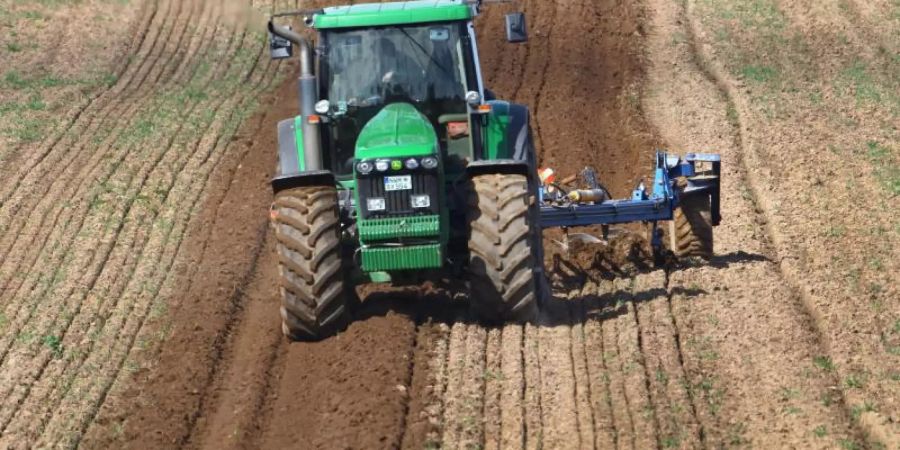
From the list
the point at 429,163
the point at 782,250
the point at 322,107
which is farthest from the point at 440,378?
the point at 782,250

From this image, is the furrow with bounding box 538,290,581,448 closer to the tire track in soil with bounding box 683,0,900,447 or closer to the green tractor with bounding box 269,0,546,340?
the green tractor with bounding box 269,0,546,340

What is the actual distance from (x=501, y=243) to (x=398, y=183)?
90cm

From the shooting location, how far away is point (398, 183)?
10570 millimetres

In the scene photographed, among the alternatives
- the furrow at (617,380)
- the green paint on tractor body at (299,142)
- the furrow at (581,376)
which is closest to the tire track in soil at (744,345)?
the furrow at (617,380)

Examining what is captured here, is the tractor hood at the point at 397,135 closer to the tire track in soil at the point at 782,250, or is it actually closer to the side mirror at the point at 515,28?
the side mirror at the point at 515,28

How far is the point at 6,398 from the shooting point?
10594 mm

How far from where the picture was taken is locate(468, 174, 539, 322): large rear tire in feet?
35.0

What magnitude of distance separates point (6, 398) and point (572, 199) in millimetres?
5426

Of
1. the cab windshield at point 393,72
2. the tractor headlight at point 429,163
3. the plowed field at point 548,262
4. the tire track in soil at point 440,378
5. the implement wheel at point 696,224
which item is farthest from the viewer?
the implement wheel at point 696,224

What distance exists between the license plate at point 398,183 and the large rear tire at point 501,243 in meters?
0.52

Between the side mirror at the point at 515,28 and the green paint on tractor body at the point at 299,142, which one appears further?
the green paint on tractor body at the point at 299,142

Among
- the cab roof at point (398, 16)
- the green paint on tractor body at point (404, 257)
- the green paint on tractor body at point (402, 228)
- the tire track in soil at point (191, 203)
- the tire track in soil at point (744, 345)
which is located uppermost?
the cab roof at point (398, 16)

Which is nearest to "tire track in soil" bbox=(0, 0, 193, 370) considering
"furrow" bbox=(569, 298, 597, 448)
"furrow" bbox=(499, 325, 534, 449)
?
"furrow" bbox=(499, 325, 534, 449)

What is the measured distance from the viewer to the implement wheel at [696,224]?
13.6m
